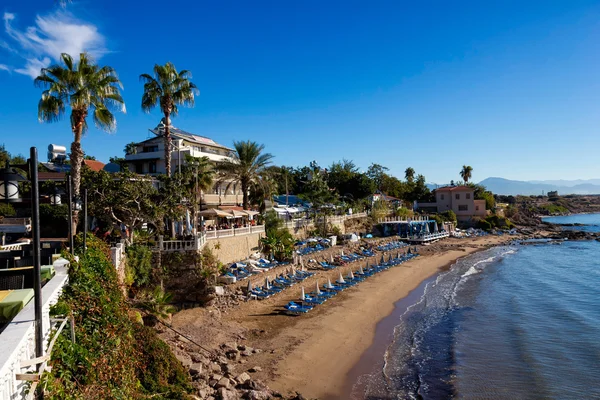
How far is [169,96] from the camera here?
2620 centimetres

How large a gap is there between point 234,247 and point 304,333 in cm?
1106

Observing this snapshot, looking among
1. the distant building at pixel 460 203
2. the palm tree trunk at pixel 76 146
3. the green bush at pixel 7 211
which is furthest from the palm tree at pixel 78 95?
the distant building at pixel 460 203

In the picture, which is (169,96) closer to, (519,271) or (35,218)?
(35,218)

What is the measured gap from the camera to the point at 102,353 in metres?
8.96

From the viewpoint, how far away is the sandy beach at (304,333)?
16297mm

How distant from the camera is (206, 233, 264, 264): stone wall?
90.6 ft

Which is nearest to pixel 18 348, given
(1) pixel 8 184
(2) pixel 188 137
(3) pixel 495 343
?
(1) pixel 8 184

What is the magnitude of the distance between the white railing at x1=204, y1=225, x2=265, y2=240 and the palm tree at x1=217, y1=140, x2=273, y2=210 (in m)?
4.35

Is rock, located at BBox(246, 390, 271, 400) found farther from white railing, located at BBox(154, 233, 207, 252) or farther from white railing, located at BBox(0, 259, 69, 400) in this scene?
white railing, located at BBox(154, 233, 207, 252)

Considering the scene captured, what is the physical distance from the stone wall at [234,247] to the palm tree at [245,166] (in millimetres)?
5525

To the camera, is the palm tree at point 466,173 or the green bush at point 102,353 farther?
the palm tree at point 466,173

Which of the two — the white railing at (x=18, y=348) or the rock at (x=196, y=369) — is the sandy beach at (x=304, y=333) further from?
the white railing at (x=18, y=348)

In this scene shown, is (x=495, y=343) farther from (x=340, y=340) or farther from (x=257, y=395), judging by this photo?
(x=257, y=395)

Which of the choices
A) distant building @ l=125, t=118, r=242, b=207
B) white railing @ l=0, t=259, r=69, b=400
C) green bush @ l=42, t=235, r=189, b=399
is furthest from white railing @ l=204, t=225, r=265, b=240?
white railing @ l=0, t=259, r=69, b=400
